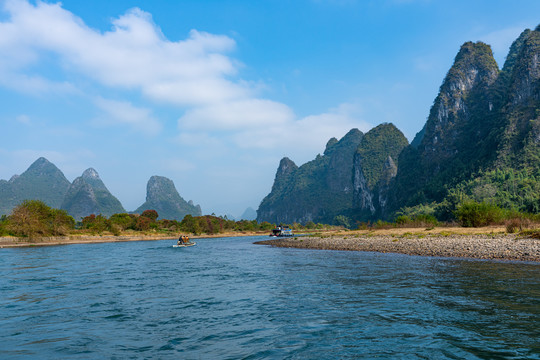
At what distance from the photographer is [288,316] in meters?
12.4

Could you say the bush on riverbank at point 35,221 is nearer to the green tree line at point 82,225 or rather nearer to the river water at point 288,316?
the green tree line at point 82,225

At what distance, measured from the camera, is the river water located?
8.88m

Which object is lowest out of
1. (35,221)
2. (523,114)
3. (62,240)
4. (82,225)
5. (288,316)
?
(62,240)

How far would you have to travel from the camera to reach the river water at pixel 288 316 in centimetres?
888

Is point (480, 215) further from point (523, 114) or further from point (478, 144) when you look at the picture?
point (478, 144)

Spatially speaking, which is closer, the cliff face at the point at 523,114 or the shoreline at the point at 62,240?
the shoreline at the point at 62,240

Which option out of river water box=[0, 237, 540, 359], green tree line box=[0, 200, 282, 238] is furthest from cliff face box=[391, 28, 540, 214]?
green tree line box=[0, 200, 282, 238]

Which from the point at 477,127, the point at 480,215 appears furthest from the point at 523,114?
the point at 480,215

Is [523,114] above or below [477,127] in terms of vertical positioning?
below

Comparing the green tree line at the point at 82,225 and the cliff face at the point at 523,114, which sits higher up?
the cliff face at the point at 523,114

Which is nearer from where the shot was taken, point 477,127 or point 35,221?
point 35,221

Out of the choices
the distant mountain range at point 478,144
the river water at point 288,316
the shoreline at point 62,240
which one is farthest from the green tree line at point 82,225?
the distant mountain range at point 478,144

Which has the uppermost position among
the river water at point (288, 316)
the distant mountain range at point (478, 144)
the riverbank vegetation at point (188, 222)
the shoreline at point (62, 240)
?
the distant mountain range at point (478, 144)

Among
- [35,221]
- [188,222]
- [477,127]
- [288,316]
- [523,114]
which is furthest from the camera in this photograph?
[477,127]
